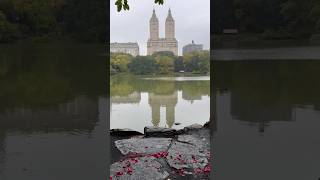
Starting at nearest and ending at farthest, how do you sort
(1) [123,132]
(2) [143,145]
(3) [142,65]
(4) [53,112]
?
(4) [53,112] < (2) [143,145] < (1) [123,132] < (3) [142,65]

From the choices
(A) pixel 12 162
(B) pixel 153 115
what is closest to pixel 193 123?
(B) pixel 153 115

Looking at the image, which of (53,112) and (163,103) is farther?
(163,103)

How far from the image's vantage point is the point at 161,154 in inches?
216

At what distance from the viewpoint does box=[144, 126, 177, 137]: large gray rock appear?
6.60 meters

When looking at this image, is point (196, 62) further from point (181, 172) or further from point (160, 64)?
point (181, 172)

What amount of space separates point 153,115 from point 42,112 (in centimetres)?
581

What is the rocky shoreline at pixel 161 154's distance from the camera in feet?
16.1

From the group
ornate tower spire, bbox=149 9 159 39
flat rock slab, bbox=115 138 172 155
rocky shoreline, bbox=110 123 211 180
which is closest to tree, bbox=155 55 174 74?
rocky shoreline, bbox=110 123 211 180

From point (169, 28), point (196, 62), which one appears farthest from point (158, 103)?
point (169, 28)

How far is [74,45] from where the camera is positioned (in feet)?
12.2

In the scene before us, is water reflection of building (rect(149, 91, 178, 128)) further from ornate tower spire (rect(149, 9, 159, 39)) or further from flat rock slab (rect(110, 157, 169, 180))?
ornate tower spire (rect(149, 9, 159, 39))

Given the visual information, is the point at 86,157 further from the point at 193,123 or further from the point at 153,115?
the point at 153,115

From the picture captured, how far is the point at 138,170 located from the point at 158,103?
5.35 m

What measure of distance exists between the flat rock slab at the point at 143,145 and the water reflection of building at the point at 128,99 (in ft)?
10.1
